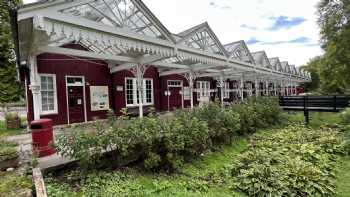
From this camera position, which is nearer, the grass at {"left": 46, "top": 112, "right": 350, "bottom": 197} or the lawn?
the grass at {"left": 46, "top": 112, "right": 350, "bottom": 197}

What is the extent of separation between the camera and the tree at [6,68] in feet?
63.3

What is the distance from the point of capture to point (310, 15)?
18.4m

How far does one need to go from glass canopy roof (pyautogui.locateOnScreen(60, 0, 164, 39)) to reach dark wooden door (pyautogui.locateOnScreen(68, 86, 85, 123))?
538 cm

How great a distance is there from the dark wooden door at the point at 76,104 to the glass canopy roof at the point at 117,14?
17.6 ft

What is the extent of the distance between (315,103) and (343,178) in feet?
25.6

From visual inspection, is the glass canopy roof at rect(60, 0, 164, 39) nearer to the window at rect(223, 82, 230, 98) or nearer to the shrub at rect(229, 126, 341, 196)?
the shrub at rect(229, 126, 341, 196)

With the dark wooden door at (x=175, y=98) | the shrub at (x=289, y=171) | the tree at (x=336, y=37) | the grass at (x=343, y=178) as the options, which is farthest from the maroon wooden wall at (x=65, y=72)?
the tree at (x=336, y=37)

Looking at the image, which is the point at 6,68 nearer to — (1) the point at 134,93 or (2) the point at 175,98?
(1) the point at 134,93

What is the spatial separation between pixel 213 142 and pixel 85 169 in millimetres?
4114

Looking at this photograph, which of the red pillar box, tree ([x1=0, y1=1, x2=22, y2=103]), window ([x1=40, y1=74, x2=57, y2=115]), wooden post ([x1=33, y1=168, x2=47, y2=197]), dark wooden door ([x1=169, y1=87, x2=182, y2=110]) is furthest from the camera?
tree ([x1=0, y1=1, x2=22, y2=103])

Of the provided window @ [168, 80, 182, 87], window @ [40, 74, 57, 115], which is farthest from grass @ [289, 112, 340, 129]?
window @ [40, 74, 57, 115]

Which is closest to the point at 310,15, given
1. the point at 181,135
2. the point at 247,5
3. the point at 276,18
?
the point at 276,18

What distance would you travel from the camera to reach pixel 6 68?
19656 mm

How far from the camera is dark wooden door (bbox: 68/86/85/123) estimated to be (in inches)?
436
